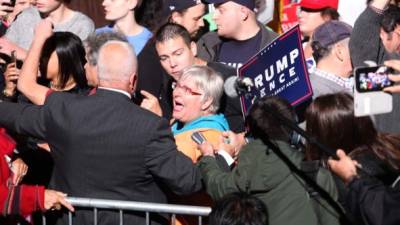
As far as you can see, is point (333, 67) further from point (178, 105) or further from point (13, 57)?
point (13, 57)

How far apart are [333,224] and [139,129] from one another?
3.93 feet

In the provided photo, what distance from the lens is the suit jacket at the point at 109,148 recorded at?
16.8 feet

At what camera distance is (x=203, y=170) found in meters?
5.18

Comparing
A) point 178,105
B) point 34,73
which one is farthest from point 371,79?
point 34,73

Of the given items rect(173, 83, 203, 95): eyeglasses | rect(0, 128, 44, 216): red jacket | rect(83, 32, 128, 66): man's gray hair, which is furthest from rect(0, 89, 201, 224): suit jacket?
rect(173, 83, 203, 95): eyeglasses

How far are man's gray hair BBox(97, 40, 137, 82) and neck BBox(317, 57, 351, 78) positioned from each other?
1582 mm

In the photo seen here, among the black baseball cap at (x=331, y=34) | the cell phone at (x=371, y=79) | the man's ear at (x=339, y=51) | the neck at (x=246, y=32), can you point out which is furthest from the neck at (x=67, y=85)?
the cell phone at (x=371, y=79)

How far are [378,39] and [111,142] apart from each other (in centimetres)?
194

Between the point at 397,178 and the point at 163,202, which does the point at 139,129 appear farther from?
the point at 397,178

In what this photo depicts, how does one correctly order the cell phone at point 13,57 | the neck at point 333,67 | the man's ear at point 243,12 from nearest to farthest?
the neck at point 333,67, the cell phone at point 13,57, the man's ear at point 243,12

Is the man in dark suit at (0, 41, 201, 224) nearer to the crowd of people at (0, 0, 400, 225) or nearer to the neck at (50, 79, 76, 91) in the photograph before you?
the crowd of people at (0, 0, 400, 225)

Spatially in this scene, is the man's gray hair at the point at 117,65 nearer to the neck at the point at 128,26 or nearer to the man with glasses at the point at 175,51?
the man with glasses at the point at 175,51

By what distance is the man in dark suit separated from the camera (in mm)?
5125

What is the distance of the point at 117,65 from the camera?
5207mm
